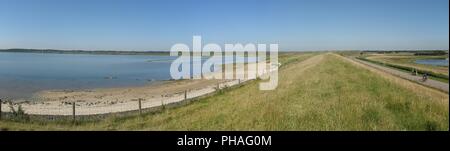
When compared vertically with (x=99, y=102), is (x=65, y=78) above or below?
below

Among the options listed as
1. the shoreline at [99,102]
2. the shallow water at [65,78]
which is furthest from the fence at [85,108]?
the shallow water at [65,78]

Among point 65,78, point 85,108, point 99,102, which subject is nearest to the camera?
point 85,108

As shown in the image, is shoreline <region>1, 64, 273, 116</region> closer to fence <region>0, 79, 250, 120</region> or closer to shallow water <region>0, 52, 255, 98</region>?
fence <region>0, 79, 250, 120</region>

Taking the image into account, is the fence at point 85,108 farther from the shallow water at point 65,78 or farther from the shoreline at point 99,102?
the shallow water at point 65,78

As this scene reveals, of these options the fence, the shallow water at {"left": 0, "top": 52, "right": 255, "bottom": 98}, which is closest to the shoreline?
the fence

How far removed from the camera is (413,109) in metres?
9.51

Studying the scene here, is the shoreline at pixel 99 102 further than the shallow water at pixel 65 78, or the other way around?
the shallow water at pixel 65 78

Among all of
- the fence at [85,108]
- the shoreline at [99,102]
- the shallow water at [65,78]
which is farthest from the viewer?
the shallow water at [65,78]

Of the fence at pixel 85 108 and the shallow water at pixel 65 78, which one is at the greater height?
the fence at pixel 85 108

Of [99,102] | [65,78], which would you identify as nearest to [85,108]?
[99,102]

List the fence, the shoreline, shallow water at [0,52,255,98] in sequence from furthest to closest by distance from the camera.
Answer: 1. shallow water at [0,52,255,98]
2. the shoreline
3. the fence

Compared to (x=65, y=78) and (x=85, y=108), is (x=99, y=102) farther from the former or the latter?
(x=65, y=78)
